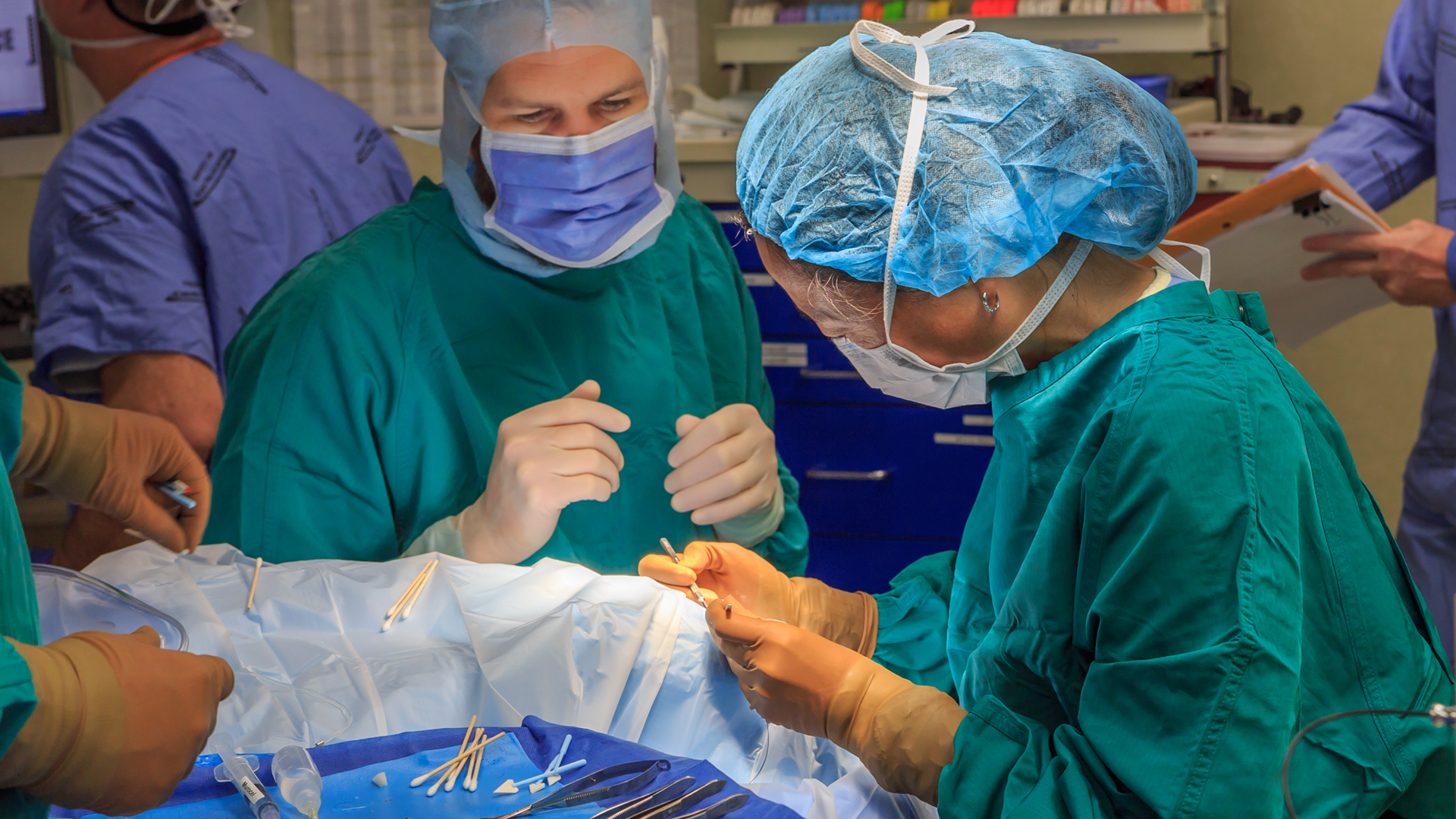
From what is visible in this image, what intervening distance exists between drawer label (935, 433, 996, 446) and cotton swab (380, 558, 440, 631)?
192cm

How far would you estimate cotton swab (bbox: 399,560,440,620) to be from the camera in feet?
4.28

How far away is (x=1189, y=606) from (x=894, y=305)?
36cm

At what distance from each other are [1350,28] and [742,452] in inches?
116

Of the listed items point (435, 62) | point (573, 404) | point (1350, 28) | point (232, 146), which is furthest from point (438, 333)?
point (1350, 28)

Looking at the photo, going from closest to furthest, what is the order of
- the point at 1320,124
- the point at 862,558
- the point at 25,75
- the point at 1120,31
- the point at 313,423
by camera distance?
1. the point at 313,423
2. the point at 1120,31
3. the point at 25,75
4. the point at 862,558
5. the point at 1320,124

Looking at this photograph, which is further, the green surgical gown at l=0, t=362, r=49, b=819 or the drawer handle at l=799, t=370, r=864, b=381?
the drawer handle at l=799, t=370, r=864, b=381

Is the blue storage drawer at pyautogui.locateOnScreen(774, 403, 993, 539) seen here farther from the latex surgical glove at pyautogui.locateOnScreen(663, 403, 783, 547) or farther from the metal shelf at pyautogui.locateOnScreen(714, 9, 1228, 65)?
the latex surgical glove at pyautogui.locateOnScreen(663, 403, 783, 547)

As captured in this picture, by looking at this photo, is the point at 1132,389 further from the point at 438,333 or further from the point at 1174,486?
the point at 438,333

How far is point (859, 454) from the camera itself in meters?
3.10

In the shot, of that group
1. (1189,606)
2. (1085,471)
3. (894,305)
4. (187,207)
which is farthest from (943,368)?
(187,207)

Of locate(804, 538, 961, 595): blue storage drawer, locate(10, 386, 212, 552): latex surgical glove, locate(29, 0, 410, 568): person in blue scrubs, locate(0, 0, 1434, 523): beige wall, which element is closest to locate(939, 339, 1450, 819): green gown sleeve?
locate(10, 386, 212, 552): latex surgical glove

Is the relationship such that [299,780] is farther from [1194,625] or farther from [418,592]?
[1194,625]

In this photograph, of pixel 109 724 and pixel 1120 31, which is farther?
pixel 1120 31

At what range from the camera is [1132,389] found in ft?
2.89
